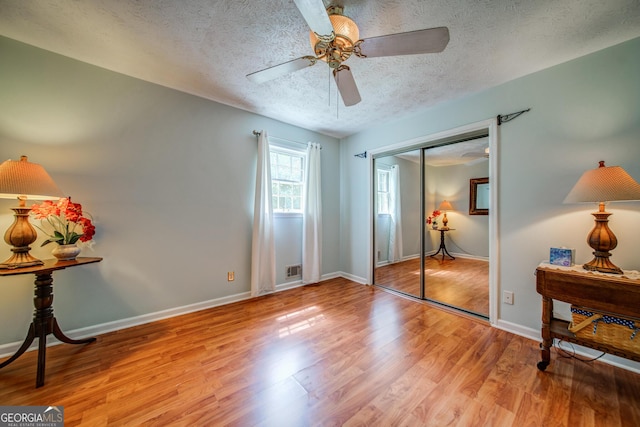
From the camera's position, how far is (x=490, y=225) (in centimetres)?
236

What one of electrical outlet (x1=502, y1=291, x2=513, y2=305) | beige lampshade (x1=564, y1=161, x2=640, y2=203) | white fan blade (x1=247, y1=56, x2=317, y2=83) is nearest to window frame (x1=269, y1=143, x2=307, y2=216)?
white fan blade (x1=247, y1=56, x2=317, y2=83)

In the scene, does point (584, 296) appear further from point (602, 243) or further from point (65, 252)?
point (65, 252)

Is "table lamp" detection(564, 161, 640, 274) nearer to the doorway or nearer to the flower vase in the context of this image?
the doorway

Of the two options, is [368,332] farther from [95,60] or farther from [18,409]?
→ [95,60]

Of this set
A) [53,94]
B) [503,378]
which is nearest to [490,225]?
[503,378]

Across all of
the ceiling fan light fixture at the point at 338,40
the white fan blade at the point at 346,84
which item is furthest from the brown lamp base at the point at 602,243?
the ceiling fan light fixture at the point at 338,40

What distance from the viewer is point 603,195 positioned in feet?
4.88

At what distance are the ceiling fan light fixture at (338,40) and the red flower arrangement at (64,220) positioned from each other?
2.26 metres

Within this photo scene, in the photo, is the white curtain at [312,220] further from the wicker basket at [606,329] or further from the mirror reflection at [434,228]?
the wicker basket at [606,329]

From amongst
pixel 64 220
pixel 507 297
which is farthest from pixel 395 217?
pixel 64 220

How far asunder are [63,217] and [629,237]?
4621 millimetres

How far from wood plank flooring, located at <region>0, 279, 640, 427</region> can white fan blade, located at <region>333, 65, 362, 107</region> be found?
215 centimetres

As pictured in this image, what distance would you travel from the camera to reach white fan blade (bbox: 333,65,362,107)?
5.52 ft

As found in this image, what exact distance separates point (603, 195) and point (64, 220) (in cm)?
420
